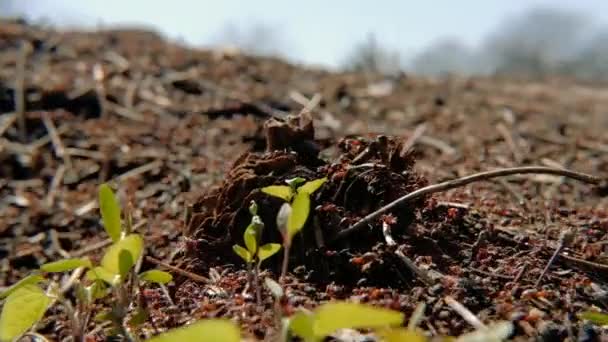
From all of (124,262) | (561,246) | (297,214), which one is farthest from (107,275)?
(561,246)

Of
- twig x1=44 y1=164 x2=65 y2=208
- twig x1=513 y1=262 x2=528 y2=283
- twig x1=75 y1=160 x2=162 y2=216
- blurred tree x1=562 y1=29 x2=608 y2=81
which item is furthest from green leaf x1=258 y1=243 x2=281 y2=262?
blurred tree x1=562 y1=29 x2=608 y2=81

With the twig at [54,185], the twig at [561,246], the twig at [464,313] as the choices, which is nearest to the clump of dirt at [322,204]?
the twig at [464,313]

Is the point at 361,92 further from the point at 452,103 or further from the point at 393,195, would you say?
the point at 393,195

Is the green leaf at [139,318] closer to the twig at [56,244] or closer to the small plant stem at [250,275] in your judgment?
the small plant stem at [250,275]

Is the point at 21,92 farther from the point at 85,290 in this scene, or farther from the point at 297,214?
the point at 297,214

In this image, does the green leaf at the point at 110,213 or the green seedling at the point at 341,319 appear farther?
the green leaf at the point at 110,213
